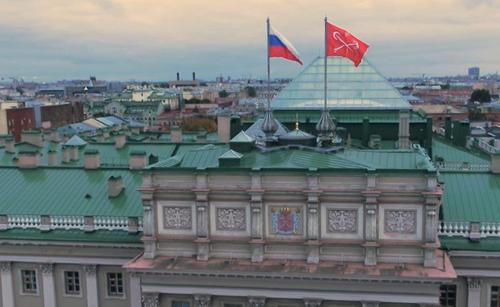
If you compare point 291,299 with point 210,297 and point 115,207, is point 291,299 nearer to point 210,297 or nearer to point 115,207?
point 210,297

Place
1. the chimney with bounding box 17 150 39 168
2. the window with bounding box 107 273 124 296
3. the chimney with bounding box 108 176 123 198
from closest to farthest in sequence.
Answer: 1. the window with bounding box 107 273 124 296
2. the chimney with bounding box 108 176 123 198
3. the chimney with bounding box 17 150 39 168

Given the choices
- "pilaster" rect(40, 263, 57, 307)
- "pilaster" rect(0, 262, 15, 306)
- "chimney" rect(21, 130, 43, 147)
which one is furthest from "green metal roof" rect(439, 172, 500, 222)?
"chimney" rect(21, 130, 43, 147)

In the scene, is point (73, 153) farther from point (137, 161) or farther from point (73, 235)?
point (73, 235)

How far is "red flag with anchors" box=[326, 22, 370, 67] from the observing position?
41.4 metres

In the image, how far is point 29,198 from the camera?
139ft

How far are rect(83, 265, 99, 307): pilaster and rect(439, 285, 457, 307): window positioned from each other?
20.9m

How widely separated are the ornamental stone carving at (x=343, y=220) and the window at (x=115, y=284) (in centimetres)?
1439

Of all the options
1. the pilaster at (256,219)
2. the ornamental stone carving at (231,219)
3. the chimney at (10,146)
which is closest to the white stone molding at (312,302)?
the pilaster at (256,219)

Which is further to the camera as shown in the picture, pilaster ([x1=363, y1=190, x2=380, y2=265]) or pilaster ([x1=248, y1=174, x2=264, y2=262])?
pilaster ([x1=248, y1=174, x2=264, y2=262])

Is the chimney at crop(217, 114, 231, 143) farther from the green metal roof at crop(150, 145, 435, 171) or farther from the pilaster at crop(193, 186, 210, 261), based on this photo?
the pilaster at crop(193, 186, 210, 261)

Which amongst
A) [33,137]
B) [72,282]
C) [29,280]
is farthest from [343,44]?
[33,137]

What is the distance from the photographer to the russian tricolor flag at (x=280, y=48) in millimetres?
41531

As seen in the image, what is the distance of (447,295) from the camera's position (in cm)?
3466

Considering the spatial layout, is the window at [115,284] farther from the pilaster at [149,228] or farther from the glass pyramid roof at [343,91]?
the glass pyramid roof at [343,91]
